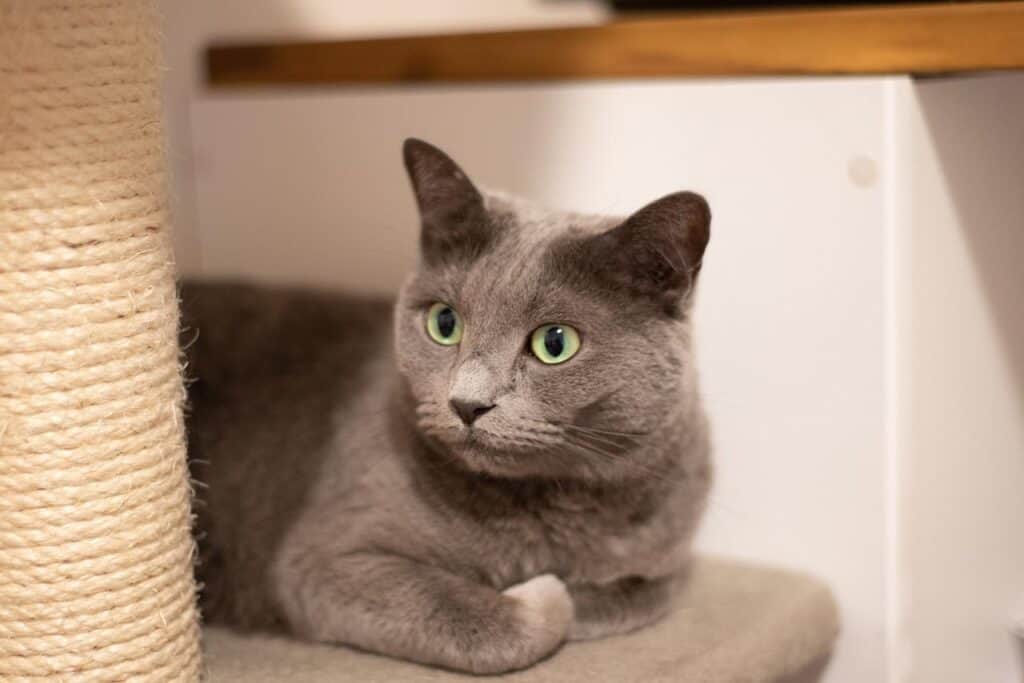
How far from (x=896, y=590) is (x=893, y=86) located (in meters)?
0.60

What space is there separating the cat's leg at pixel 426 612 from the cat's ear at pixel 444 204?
13.6 inches

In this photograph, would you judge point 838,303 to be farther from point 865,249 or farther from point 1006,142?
point 1006,142

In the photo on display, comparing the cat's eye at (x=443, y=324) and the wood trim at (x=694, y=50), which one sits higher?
the wood trim at (x=694, y=50)

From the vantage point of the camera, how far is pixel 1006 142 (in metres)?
1.56

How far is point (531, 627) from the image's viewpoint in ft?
4.06

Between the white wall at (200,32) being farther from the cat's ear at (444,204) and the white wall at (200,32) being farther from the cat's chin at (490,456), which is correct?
the cat's chin at (490,456)

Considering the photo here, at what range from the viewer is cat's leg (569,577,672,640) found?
1.34 metres

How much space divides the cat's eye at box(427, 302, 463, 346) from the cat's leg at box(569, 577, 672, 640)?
309 millimetres

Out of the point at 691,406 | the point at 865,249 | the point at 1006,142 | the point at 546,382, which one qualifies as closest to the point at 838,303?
the point at 865,249

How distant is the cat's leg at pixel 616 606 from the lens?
134cm

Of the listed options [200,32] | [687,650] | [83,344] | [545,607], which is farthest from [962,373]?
[200,32]

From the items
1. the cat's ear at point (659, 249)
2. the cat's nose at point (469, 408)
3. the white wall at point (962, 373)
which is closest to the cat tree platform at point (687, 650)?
the white wall at point (962, 373)

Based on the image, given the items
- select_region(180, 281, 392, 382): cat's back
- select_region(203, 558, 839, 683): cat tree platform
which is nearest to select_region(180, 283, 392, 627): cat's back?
select_region(180, 281, 392, 382): cat's back

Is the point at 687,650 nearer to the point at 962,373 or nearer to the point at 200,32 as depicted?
the point at 962,373
